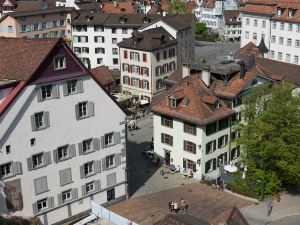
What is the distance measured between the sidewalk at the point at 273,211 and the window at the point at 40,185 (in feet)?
76.5

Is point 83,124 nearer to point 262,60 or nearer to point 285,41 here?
point 262,60

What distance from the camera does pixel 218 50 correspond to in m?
157

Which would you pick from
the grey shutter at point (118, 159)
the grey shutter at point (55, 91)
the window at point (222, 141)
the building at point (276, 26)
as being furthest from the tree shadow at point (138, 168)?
the building at point (276, 26)

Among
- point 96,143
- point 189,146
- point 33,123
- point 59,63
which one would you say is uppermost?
point 59,63

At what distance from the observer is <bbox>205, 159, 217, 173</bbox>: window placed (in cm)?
6712

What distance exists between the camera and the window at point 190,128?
6575cm

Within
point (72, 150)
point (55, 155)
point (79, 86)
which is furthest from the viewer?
point (72, 150)

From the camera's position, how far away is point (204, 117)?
64500mm

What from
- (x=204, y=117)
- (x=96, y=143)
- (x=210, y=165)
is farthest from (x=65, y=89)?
(x=210, y=165)

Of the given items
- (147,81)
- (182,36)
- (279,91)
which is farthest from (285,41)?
(279,91)

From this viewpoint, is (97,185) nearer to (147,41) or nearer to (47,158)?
(47,158)

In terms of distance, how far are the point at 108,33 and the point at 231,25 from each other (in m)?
69.7

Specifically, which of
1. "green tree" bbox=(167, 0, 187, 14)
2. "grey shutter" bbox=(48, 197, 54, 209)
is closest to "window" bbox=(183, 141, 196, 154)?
"grey shutter" bbox=(48, 197, 54, 209)

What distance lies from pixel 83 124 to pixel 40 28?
81.7 metres
